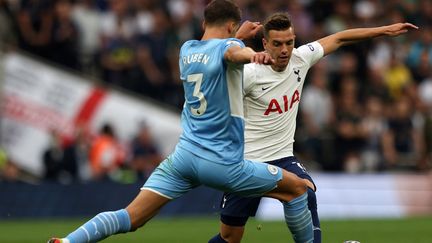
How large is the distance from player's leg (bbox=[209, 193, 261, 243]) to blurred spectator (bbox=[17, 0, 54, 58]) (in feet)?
37.4

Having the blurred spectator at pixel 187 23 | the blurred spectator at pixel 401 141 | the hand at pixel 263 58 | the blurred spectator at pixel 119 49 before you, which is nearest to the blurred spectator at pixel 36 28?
the blurred spectator at pixel 119 49

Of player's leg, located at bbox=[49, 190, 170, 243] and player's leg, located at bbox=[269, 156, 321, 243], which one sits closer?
player's leg, located at bbox=[49, 190, 170, 243]

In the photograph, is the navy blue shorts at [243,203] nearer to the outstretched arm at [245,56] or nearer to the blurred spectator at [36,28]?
the outstretched arm at [245,56]

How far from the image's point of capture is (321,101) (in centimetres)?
2200

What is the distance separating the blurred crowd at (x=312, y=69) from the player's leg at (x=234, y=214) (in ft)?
33.8

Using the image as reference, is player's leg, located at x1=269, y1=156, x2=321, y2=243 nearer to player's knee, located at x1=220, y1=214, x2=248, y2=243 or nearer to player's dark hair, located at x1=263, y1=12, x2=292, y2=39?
player's knee, located at x1=220, y1=214, x2=248, y2=243

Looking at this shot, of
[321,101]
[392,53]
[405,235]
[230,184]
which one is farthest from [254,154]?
[392,53]

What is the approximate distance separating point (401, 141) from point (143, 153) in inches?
199

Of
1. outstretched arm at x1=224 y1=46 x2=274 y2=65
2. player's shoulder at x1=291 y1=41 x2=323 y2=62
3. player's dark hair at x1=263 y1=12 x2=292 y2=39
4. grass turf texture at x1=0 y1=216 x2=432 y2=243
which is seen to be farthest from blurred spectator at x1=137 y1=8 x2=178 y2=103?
outstretched arm at x1=224 y1=46 x2=274 y2=65

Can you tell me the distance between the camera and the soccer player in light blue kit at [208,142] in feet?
30.4

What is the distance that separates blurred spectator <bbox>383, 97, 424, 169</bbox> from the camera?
21625 mm

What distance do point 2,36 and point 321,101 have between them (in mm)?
6326

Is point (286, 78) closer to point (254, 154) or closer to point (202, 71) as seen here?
point (254, 154)

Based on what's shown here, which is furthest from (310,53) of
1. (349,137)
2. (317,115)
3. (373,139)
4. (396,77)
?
(396,77)
